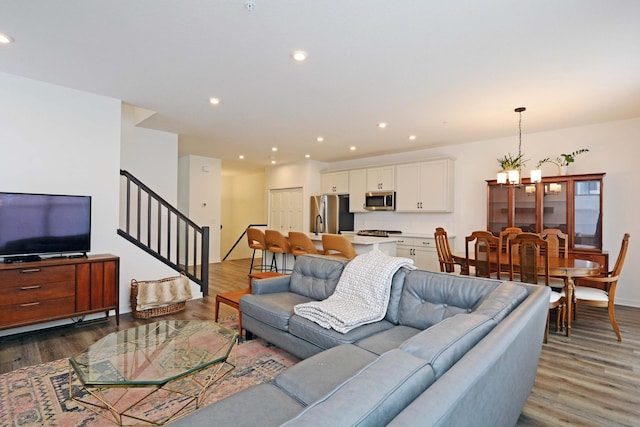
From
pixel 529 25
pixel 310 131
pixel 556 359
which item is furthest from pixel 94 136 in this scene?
pixel 556 359

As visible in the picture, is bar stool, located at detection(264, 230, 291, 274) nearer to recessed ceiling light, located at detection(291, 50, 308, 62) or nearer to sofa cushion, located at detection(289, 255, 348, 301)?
sofa cushion, located at detection(289, 255, 348, 301)

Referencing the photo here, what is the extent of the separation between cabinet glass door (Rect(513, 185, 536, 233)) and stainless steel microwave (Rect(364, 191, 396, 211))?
87.4 inches

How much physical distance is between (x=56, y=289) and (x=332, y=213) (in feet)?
17.1

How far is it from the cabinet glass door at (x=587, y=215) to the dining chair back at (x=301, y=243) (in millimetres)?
3749

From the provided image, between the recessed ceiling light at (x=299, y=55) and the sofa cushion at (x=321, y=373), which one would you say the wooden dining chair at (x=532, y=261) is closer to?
the sofa cushion at (x=321, y=373)

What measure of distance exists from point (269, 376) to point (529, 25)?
315 cm

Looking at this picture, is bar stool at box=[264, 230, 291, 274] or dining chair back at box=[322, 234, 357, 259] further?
bar stool at box=[264, 230, 291, 274]

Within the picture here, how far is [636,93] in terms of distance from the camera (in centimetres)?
344

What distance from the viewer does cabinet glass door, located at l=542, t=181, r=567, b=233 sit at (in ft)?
15.0

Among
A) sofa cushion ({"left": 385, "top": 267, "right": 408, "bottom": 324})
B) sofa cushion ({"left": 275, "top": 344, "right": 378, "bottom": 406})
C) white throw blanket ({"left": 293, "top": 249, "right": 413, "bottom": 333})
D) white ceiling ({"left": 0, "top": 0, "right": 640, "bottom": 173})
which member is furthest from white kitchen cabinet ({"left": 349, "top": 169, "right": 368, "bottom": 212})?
sofa cushion ({"left": 275, "top": 344, "right": 378, "bottom": 406})

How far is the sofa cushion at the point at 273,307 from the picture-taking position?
2.55 m

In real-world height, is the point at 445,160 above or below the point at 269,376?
above

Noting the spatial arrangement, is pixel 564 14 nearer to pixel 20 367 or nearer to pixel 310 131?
pixel 310 131

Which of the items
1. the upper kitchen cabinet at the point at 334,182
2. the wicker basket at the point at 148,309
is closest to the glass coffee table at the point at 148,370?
the wicker basket at the point at 148,309
